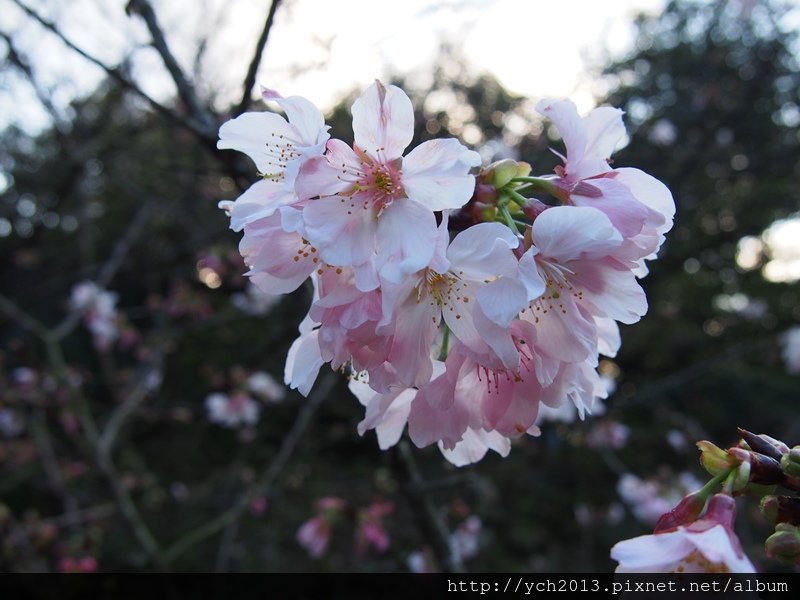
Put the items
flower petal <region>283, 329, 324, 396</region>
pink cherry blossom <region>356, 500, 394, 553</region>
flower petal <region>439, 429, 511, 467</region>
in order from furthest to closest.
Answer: pink cherry blossom <region>356, 500, 394, 553</region>, flower petal <region>439, 429, 511, 467</region>, flower petal <region>283, 329, 324, 396</region>

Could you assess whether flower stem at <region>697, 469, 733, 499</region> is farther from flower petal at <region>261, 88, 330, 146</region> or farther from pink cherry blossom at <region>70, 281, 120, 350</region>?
pink cherry blossom at <region>70, 281, 120, 350</region>

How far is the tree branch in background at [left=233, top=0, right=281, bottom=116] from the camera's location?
1.07m

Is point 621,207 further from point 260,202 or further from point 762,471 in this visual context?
point 260,202

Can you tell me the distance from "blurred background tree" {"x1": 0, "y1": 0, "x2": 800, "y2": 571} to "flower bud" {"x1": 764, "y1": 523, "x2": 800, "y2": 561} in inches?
64.2

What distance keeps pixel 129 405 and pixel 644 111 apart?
13.8 ft

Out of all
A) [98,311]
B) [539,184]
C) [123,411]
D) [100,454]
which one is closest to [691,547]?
[539,184]

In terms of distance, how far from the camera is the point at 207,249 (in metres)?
3.10

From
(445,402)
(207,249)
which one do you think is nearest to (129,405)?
(207,249)

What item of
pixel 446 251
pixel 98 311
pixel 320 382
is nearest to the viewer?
pixel 446 251

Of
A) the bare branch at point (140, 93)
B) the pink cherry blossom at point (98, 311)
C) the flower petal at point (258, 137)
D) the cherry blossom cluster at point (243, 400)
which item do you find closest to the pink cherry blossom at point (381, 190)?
the flower petal at point (258, 137)

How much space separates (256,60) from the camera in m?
1.11

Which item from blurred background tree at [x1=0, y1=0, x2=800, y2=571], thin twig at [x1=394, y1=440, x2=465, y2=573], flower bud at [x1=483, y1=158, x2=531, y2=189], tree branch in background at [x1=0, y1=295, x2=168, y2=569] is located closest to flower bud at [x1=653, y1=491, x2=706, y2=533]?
flower bud at [x1=483, y1=158, x2=531, y2=189]

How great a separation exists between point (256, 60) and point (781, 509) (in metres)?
1.06

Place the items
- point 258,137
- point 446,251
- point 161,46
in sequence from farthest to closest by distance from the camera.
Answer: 1. point 161,46
2. point 258,137
3. point 446,251
